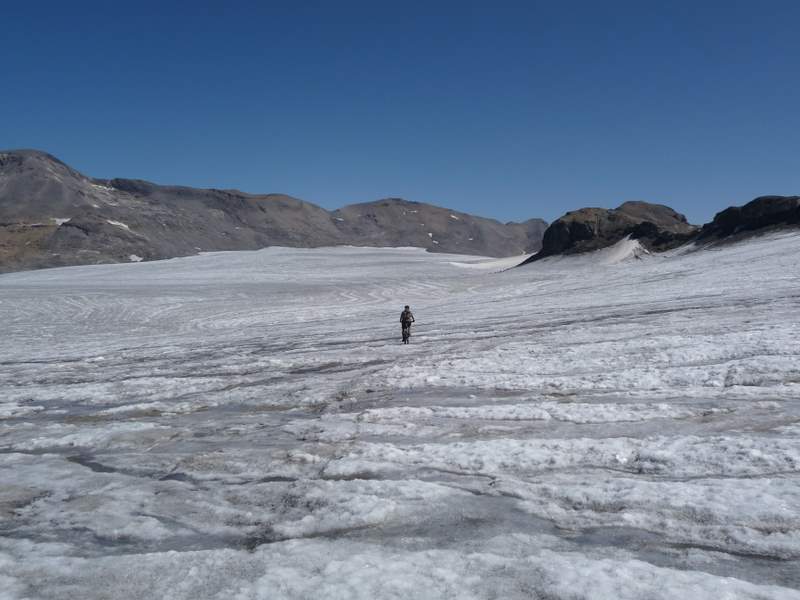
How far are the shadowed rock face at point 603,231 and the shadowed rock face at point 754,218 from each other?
2.71 metres

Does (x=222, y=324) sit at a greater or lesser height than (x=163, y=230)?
lesser

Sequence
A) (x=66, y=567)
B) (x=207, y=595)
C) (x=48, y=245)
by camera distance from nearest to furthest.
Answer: (x=207, y=595)
(x=66, y=567)
(x=48, y=245)

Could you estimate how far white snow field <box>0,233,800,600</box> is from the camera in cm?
558

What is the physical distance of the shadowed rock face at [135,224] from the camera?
107 m

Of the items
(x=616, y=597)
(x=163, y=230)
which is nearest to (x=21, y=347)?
(x=616, y=597)

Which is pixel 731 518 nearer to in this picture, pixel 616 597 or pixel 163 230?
pixel 616 597

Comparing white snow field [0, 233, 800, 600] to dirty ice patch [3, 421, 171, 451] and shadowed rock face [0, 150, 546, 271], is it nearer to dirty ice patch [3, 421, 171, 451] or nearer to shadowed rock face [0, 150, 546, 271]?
dirty ice patch [3, 421, 171, 451]

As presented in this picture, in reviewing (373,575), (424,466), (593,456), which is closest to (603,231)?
(593,456)

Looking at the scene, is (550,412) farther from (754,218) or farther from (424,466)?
(754,218)

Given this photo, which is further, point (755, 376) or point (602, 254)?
point (602, 254)

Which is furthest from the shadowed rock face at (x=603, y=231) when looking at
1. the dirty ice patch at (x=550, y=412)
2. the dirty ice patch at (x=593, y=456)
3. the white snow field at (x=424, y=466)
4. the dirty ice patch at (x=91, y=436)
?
the dirty ice patch at (x=91, y=436)

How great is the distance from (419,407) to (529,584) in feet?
19.8

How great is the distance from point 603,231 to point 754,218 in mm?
15978

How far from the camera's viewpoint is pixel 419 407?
11250 millimetres
